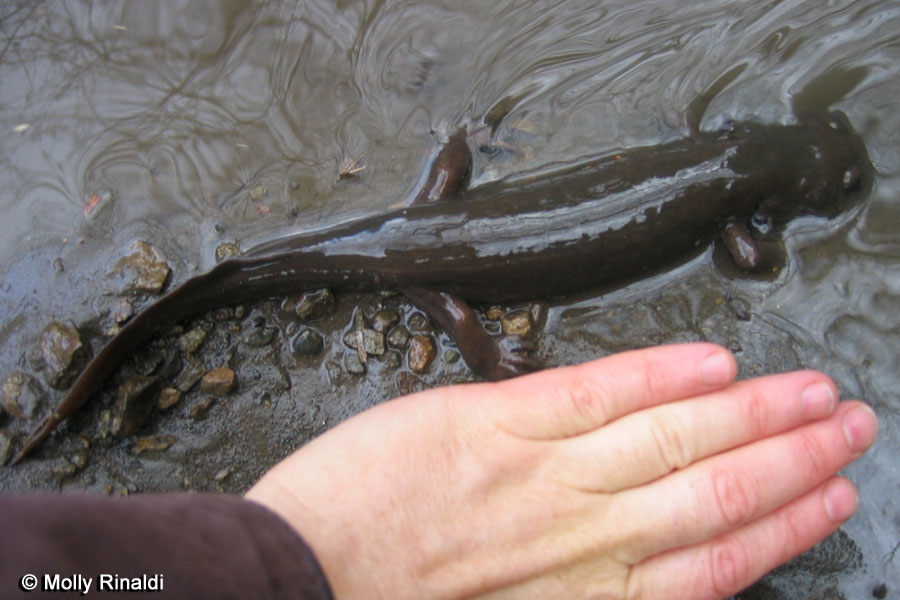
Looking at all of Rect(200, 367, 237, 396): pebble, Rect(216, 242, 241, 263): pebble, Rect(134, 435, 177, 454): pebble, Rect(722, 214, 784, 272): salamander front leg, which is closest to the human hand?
Rect(722, 214, 784, 272): salamander front leg

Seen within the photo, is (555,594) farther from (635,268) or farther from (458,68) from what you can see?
(458,68)

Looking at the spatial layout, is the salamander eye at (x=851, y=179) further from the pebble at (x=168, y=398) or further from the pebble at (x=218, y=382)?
the pebble at (x=168, y=398)

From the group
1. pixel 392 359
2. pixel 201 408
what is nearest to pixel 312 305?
pixel 392 359

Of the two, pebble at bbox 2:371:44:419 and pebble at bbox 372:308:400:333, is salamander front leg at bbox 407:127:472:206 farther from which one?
pebble at bbox 2:371:44:419

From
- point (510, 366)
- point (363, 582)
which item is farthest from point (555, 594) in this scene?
A: point (510, 366)

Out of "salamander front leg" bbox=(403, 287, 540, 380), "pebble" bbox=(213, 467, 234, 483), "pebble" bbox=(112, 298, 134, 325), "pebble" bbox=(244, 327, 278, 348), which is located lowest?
"pebble" bbox=(213, 467, 234, 483)

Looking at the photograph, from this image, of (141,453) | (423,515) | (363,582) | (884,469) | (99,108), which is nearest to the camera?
(363,582)
